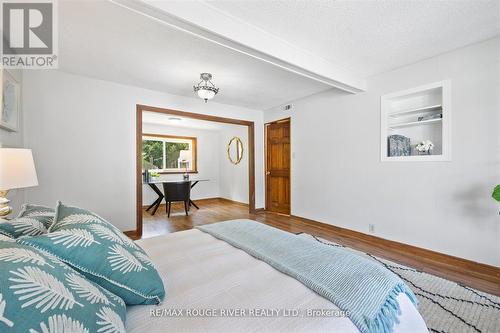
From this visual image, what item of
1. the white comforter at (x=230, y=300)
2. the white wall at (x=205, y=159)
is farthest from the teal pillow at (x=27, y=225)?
the white wall at (x=205, y=159)

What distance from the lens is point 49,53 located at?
8.45 feet

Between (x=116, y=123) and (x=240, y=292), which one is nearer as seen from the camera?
(x=240, y=292)

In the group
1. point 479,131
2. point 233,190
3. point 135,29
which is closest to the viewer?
point 135,29

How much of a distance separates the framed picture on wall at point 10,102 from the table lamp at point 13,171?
2.64 feet

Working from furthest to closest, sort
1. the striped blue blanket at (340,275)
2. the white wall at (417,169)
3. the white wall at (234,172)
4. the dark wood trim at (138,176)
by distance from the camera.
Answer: the white wall at (234,172) < the dark wood trim at (138,176) < the white wall at (417,169) < the striped blue blanket at (340,275)

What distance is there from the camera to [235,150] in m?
6.75

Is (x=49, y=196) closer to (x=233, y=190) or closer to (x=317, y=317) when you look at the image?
(x=317, y=317)

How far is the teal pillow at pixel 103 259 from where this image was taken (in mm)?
775

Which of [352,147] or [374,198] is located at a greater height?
[352,147]

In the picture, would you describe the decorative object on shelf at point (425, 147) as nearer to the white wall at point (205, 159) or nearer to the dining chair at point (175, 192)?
the dining chair at point (175, 192)

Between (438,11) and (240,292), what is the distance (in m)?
2.66

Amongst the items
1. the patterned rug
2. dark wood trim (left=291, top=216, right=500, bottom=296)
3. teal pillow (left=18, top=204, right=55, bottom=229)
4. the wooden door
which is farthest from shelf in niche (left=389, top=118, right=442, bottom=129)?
teal pillow (left=18, top=204, right=55, bottom=229)

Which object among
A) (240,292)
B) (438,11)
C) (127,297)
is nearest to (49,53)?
(127,297)

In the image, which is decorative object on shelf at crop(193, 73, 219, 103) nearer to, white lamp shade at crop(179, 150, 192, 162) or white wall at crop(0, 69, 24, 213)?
white wall at crop(0, 69, 24, 213)
